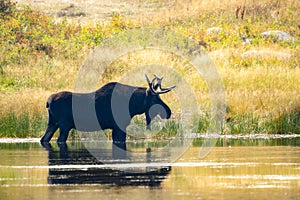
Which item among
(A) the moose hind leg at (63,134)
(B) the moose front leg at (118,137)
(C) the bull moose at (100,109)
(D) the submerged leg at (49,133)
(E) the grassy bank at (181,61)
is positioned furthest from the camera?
(E) the grassy bank at (181,61)

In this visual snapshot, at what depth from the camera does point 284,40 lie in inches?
1626

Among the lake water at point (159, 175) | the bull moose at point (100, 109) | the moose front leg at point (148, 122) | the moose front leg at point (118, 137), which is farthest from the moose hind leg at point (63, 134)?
the moose front leg at point (148, 122)

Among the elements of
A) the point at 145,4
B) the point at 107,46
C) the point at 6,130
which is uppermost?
the point at 145,4

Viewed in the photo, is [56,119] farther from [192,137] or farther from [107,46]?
[107,46]

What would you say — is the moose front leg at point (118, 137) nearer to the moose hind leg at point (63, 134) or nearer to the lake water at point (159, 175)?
the lake water at point (159, 175)

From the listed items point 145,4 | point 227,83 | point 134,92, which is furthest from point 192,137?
point 145,4

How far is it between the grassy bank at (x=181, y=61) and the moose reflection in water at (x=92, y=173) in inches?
240

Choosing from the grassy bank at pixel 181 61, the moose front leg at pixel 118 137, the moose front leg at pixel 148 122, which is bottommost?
the moose front leg at pixel 118 137

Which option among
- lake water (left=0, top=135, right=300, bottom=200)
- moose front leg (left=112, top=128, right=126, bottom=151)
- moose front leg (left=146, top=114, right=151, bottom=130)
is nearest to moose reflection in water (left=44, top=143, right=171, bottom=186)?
lake water (left=0, top=135, right=300, bottom=200)

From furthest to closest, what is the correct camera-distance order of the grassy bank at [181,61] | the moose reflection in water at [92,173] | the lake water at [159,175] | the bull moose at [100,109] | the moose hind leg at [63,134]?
the grassy bank at [181,61]
the moose hind leg at [63,134]
the bull moose at [100,109]
the moose reflection in water at [92,173]
the lake water at [159,175]

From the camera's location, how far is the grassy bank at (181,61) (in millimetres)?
24672

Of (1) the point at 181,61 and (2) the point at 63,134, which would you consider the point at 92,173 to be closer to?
(2) the point at 63,134

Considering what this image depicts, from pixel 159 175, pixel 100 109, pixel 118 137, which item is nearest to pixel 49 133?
pixel 100 109

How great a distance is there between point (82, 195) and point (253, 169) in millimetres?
4114
